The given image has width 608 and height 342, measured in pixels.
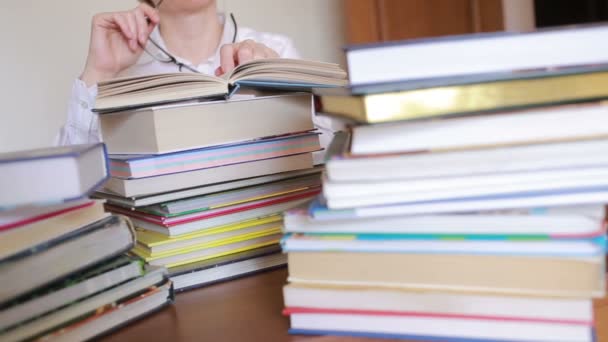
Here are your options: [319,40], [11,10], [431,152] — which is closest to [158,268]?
[431,152]

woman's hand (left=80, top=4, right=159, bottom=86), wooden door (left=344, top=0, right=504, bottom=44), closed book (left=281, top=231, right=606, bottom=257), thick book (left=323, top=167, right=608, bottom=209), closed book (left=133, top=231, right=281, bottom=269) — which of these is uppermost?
wooden door (left=344, top=0, right=504, bottom=44)

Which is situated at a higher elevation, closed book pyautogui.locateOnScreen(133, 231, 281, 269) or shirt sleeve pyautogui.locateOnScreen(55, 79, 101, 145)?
shirt sleeve pyautogui.locateOnScreen(55, 79, 101, 145)

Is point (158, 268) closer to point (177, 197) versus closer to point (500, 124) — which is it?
point (177, 197)

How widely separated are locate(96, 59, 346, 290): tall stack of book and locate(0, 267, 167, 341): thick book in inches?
2.2

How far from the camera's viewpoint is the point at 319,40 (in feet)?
7.06

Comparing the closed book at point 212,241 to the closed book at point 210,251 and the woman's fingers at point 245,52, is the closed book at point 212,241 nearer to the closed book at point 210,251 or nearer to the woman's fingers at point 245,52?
the closed book at point 210,251

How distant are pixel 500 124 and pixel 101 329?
38 centimetres

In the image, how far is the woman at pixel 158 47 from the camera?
3.18 ft

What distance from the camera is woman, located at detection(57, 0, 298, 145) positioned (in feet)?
3.18

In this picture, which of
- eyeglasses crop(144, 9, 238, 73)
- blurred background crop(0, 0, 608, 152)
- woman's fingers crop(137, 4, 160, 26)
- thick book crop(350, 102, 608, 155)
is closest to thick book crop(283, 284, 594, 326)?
thick book crop(350, 102, 608, 155)

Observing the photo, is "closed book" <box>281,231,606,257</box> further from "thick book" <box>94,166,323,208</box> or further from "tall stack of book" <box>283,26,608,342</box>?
"thick book" <box>94,166,323,208</box>

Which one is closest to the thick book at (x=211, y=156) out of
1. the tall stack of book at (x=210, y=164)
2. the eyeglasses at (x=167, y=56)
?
the tall stack of book at (x=210, y=164)

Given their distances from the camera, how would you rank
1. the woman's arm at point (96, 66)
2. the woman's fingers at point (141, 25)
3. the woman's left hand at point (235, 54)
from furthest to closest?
the woman's arm at point (96, 66)
the woman's fingers at point (141, 25)
the woman's left hand at point (235, 54)

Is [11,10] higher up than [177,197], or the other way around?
[11,10]
